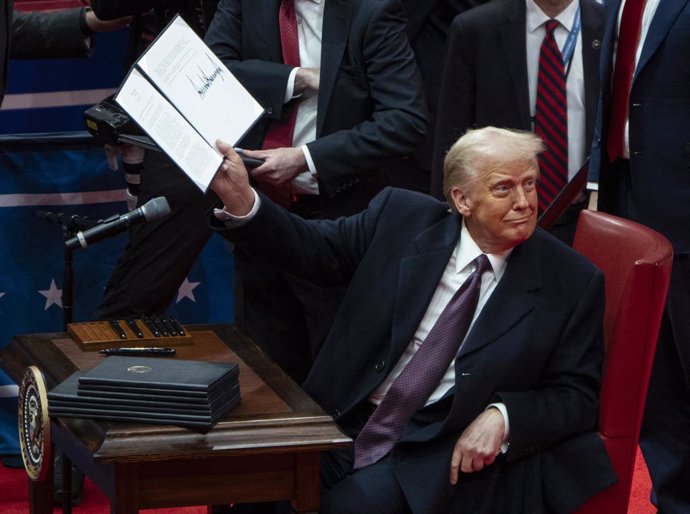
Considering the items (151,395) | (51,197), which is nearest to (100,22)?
(51,197)

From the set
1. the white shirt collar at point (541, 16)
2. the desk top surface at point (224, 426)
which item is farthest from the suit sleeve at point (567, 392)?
the white shirt collar at point (541, 16)

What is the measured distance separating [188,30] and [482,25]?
4.79 ft

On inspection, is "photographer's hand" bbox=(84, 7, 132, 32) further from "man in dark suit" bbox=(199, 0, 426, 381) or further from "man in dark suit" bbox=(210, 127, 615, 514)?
"man in dark suit" bbox=(210, 127, 615, 514)

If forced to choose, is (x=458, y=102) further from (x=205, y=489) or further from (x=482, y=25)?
(x=205, y=489)

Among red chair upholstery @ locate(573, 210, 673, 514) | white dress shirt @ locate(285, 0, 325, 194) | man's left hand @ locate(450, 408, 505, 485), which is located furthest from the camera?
A: white dress shirt @ locate(285, 0, 325, 194)

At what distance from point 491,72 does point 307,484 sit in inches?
80.4

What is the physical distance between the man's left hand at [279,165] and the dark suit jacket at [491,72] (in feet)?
1.98

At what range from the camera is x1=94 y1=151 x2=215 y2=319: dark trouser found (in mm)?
4840

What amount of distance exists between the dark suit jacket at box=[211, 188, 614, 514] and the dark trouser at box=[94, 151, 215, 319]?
120cm

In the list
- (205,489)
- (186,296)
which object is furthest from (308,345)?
(205,489)

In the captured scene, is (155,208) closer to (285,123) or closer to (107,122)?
(107,122)

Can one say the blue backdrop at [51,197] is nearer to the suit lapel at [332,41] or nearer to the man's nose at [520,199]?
the suit lapel at [332,41]

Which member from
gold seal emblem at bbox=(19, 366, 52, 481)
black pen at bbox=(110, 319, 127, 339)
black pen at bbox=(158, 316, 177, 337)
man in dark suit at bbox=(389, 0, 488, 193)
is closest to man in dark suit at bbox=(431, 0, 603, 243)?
man in dark suit at bbox=(389, 0, 488, 193)

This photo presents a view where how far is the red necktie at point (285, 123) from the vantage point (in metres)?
4.50
